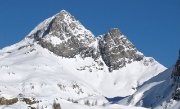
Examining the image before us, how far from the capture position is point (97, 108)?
164875 mm

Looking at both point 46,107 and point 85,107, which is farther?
point 85,107

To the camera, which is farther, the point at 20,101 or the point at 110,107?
the point at 110,107

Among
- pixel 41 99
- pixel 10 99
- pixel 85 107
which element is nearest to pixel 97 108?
pixel 85 107

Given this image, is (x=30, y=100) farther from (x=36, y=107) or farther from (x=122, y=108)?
(x=122, y=108)

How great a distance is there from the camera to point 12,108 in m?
137

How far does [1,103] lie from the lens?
148m

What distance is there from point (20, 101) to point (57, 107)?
1145cm

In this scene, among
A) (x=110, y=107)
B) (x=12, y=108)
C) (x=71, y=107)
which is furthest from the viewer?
(x=110, y=107)

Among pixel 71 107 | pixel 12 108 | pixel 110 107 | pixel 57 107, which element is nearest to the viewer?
pixel 12 108

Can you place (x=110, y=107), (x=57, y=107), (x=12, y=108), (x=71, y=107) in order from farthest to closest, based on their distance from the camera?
(x=110, y=107) → (x=71, y=107) → (x=57, y=107) → (x=12, y=108)

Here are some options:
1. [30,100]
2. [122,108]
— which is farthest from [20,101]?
[122,108]

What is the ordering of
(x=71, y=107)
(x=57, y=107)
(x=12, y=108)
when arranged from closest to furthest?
(x=12, y=108) < (x=57, y=107) < (x=71, y=107)

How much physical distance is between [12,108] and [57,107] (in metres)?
14.9

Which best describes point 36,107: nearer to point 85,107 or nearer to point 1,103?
point 1,103
